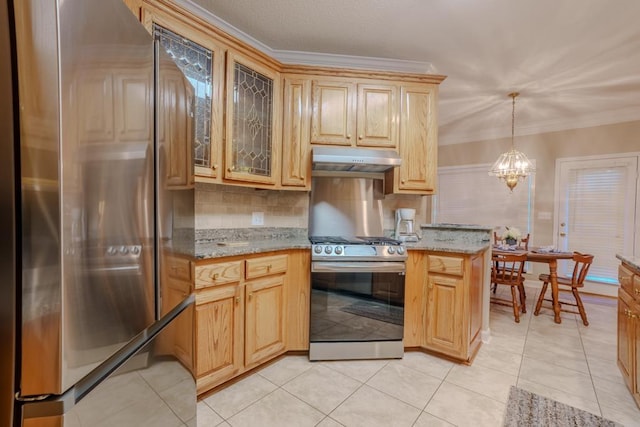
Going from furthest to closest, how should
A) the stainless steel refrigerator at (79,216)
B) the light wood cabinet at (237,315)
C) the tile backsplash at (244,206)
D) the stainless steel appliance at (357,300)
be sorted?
the tile backsplash at (244,206)
the stainless steel appliance at (357,300)
the light wood cabinet at (237,315)
the stainless steel refrigerator at (79,216)

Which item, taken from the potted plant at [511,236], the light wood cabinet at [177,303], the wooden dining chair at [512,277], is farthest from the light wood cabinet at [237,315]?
the potted plant at [511,236]

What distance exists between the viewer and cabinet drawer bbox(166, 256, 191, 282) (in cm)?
94

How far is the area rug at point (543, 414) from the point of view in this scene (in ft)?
4.99

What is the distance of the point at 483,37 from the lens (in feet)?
→ 7.58

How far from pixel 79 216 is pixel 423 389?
6.65 feet

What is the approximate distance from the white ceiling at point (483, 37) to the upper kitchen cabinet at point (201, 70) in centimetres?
36

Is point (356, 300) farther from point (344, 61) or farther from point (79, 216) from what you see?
point (344, 61)

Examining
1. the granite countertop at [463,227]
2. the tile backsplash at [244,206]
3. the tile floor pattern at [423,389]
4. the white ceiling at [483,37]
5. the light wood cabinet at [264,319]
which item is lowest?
the tile floor pattern at [423,389]

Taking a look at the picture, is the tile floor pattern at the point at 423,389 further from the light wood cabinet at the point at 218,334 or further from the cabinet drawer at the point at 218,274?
the cabinet drawer at the point at 218,274

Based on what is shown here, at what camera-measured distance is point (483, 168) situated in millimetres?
4820

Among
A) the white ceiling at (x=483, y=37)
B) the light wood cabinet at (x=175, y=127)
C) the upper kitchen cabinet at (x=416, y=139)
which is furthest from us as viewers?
the upper kitchen cabinet at (x=416, y=139)

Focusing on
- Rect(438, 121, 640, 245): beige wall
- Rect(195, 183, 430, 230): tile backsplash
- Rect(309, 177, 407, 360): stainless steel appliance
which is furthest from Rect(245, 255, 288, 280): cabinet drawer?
Rect(438, 121, 640, 245): beige wall

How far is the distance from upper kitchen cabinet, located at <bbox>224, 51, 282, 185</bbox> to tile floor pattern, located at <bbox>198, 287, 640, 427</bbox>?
1.46 meters

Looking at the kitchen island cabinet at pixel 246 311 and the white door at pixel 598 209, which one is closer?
the kitchen island cabinet at pixel 246 311
